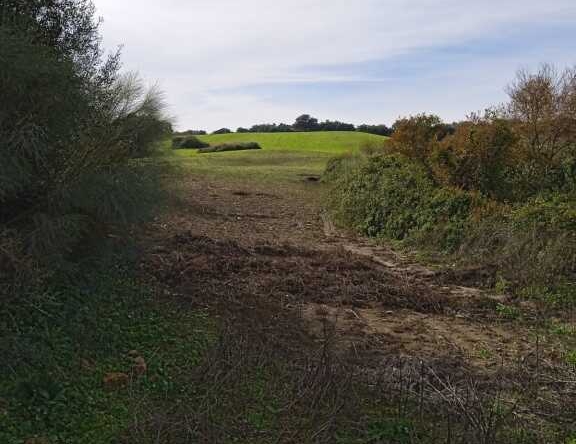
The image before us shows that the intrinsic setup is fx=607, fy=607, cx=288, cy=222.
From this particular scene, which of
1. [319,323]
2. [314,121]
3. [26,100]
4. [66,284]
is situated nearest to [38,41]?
[26,100]

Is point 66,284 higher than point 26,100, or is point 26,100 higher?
point 26,100

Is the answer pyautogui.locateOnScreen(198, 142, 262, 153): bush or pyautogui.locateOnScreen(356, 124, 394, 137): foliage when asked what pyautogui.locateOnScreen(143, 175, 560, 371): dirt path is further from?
pyautogui.locateOnScreen(356, 124, 394, 137): foliage

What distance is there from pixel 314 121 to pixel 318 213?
5010cm

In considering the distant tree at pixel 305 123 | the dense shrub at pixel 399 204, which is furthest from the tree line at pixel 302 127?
the dense shrub at pixel 399 204

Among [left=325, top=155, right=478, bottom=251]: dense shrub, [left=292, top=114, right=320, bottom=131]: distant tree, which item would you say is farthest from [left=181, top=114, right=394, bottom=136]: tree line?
[left=325, top=155, right=478, bottom=251]: dense shrub

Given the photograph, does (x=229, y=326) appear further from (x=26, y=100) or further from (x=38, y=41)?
(x=38, y=41)

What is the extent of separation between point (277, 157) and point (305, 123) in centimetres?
3038

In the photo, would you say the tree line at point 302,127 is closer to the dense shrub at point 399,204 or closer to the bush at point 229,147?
the bush at point 229,147

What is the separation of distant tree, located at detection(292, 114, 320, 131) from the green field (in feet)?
34.5

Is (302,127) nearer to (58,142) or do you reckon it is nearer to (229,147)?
(229,147)

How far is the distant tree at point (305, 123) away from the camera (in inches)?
2594

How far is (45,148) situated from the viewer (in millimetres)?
5641

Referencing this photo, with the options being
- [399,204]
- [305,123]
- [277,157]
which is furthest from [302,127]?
[399,204]

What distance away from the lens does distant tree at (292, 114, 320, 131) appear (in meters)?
65.9
